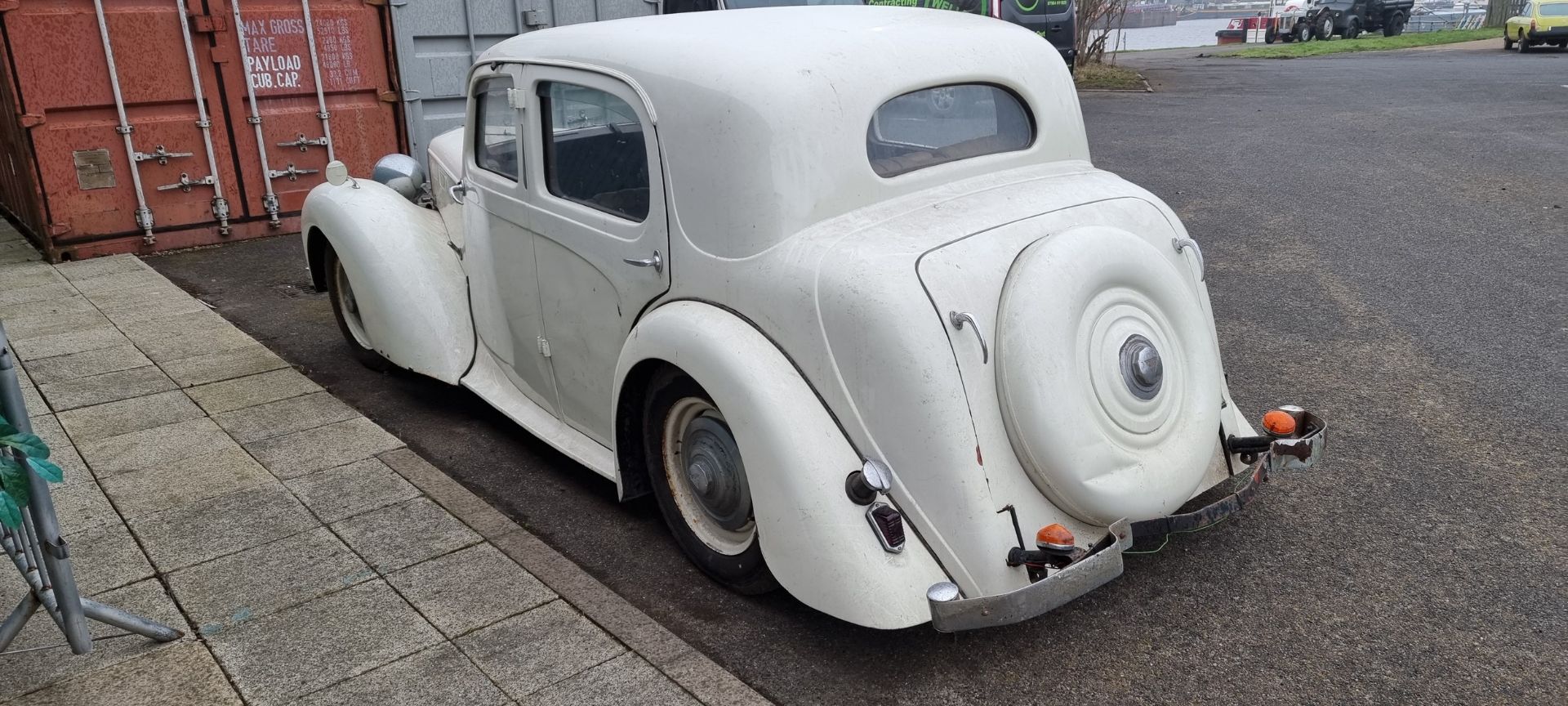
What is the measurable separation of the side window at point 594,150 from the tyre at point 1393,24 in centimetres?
3517

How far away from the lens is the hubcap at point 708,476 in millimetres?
3254

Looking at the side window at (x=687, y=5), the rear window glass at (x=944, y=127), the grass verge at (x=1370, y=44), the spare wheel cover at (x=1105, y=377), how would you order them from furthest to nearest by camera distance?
the grass verge at (x=1370, y=44) → the side window at (x=687, y=5) → the rear window glass at (x=944, y=127) → the spare wheel cover at (x=1105, y=377)

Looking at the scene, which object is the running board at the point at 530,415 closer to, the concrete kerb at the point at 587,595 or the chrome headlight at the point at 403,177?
the concrete kerb at the point at 587,595

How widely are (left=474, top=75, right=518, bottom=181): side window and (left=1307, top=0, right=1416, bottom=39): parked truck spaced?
34.2m

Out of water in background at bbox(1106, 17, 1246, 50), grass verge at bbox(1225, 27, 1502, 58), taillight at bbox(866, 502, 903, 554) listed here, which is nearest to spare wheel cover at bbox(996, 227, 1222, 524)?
taillight at bbox(866, 502, 903, 554)

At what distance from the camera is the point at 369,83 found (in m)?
8.66

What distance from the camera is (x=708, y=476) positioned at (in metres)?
3.31

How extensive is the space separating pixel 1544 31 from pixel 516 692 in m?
27.2

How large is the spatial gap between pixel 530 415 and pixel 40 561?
1784 mm

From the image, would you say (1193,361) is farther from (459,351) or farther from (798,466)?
(459,351)

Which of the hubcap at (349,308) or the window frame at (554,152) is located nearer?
the window frame at (554,152)

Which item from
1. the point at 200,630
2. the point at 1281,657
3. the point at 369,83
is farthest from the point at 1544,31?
the point at 200,630

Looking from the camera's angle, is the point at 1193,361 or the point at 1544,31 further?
the point at 1544,31

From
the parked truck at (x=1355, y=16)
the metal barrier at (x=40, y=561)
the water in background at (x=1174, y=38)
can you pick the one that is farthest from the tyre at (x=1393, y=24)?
the metal barrier at (x=40, y=561)
